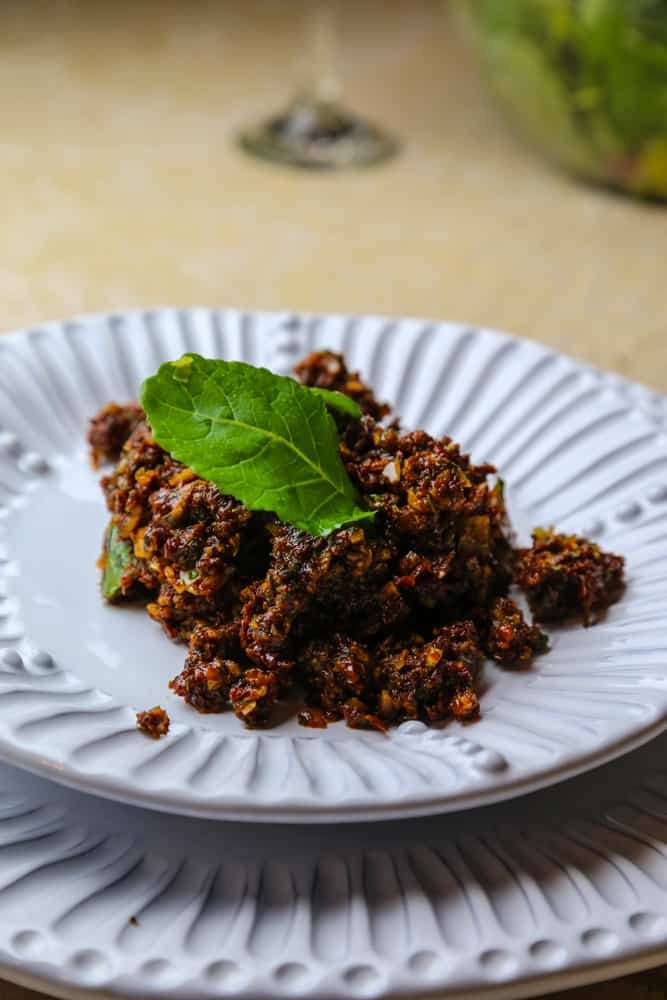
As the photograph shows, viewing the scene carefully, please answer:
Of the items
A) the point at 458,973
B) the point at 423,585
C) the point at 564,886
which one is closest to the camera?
the point at 458,973

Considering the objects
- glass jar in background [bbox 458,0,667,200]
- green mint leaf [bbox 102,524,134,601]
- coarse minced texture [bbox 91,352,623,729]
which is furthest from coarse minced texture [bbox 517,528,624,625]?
glass jar in background [bbox 458,0,667,200]

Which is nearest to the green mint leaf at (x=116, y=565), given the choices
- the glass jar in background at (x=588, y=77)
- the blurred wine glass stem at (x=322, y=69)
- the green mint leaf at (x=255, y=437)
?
the green mint leaf at (x=255, y=437)

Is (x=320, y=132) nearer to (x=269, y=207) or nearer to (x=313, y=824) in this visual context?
(x=269, y=207)

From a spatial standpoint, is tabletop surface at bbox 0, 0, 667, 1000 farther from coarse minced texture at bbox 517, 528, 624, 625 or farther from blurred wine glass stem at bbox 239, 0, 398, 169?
coarse minced texture at bbox 517, 528, 624, 625

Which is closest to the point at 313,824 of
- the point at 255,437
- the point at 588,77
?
the point at 255,437

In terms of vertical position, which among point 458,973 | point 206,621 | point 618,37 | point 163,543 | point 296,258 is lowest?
point 458,973

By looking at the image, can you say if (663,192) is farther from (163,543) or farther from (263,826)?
(263,826)

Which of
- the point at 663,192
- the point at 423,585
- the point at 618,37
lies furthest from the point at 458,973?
the point at 663,192
